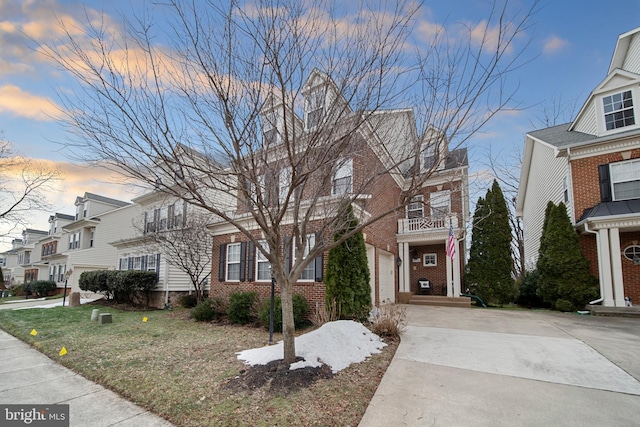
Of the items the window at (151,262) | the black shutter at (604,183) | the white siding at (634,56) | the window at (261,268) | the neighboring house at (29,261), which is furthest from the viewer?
the neighboring house at (29,261)

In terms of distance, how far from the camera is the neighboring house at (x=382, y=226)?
16.0 ft

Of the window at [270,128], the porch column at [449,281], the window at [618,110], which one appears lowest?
the porch column at [449,281]

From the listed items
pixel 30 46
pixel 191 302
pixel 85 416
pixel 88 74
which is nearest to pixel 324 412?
pixel 85 416

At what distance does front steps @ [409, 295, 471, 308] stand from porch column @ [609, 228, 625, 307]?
15.1 ft

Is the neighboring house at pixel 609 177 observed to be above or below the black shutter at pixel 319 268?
above

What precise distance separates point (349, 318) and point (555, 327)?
205 inches

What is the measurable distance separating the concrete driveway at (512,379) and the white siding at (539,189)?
309 inches

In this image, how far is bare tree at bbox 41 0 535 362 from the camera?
4113mm

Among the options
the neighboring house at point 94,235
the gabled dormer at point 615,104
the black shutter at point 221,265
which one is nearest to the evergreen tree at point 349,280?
the black shutter at point 221,265

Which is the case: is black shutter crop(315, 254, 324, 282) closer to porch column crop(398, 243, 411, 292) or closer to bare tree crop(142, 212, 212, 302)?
bare tree crop(142, 212, 212, 302)

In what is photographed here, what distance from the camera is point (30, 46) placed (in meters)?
3.92

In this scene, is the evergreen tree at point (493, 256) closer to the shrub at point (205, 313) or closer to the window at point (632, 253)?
the window at point (632, 253)

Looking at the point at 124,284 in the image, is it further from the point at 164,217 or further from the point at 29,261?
the point at 29,261

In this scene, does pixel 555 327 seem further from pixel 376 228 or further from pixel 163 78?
pixel 163 78
